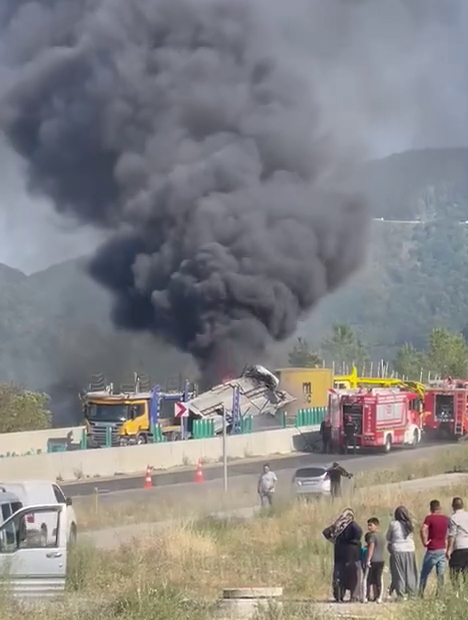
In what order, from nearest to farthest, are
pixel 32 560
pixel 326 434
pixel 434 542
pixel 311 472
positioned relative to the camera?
pixel 32 560 < pixel 434 542 < pixel 311 472 < pixel 326 434

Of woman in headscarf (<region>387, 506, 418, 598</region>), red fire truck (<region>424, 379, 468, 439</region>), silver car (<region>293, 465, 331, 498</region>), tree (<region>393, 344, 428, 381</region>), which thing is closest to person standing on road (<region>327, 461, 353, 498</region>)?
silver car (<region>293, 465, 331, 498</region>)

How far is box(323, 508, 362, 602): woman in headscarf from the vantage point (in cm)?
1316

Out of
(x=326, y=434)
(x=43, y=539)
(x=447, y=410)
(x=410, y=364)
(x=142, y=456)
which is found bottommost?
(x=43, y=539)

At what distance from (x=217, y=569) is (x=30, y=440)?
23.4 meters

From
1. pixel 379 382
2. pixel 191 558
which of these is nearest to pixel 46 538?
pixel 191 558

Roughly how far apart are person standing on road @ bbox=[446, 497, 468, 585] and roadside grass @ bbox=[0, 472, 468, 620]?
64cm

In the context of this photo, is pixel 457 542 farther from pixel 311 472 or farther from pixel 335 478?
pixel 311 472

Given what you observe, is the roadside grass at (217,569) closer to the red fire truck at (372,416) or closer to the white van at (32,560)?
the white van at (32,560)

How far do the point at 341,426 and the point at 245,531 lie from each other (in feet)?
70.4

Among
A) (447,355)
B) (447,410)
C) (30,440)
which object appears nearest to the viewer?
(30,440)

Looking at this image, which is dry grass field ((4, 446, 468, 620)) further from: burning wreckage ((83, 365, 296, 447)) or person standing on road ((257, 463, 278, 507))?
burning wreckage ((83, 365, 296, 447))

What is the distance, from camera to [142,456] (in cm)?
3703

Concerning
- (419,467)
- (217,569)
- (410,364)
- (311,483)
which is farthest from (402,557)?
(410,364)

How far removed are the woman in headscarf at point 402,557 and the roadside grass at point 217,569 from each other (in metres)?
0.41
